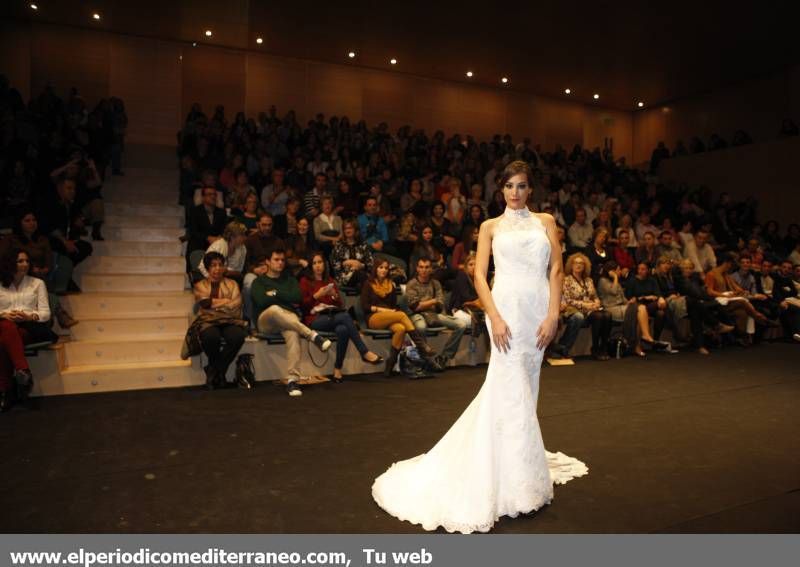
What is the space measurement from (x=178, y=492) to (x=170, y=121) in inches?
493

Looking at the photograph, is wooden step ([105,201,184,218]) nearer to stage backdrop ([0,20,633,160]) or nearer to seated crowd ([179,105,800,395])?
seated crowd ([179,105,800,395])

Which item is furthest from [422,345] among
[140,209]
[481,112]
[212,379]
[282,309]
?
[481,112]

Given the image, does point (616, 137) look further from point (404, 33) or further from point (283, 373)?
point (283, 373)

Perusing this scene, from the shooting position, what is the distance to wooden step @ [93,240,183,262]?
23.6ft

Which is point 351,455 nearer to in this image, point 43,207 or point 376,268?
point 376,268

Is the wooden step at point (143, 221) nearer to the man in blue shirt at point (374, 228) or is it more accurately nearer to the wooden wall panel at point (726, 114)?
the man in blue shirt at point (374, 228)

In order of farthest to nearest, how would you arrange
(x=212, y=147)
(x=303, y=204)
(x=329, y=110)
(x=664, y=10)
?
1. (x=329, y=110)
2. (x=664, y=10)
3. (x=212, y=147)
4. (x=303, y=204)

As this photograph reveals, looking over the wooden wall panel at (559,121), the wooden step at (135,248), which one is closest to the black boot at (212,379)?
the wooden step at (135,248)

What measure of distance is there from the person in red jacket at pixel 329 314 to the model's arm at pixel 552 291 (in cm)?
319

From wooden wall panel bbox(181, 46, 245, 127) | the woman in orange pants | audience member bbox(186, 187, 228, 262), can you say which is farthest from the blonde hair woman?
wooden wall panel bbox(181, 46, 245, 127)

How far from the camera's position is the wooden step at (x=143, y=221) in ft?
25.9

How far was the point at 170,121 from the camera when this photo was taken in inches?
535

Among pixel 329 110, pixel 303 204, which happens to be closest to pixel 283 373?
pixel 303 204

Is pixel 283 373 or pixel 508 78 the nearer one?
pixel 283 373
